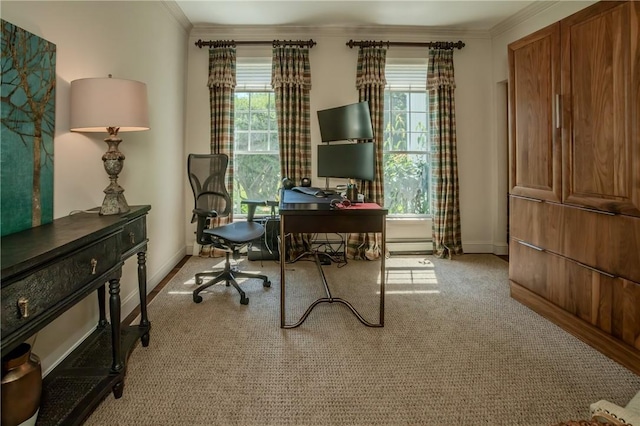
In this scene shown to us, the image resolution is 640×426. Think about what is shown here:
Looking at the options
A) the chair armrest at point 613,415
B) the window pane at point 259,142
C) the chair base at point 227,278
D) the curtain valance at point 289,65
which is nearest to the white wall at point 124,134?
the chair base at point 227,278

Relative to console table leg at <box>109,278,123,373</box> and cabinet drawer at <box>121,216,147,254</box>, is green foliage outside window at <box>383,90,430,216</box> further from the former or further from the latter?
console table leg at <box>109,278,123,373</box>

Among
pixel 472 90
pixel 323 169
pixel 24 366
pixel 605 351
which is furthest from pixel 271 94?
pixel 605 351

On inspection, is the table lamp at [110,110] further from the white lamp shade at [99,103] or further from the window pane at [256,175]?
the window pane at [256,175]

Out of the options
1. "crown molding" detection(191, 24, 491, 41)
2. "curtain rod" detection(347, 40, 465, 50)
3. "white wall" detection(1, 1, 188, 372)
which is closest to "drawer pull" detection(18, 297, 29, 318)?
"white wall" detection(1, 1, 188, 372)

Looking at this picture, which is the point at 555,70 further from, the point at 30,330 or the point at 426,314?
the point at 30,330

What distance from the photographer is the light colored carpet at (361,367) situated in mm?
1521

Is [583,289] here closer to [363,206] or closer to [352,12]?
[363,206]

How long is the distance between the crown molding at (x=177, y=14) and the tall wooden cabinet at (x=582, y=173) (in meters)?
3.22

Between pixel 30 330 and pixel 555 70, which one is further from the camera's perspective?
pixel 555 70

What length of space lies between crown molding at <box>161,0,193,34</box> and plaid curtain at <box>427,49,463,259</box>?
9.50ft

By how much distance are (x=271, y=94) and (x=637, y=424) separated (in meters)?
4.16

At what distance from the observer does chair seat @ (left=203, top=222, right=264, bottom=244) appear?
2.71m

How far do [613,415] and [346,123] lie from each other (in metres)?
3.02

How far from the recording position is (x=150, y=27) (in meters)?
2.95
